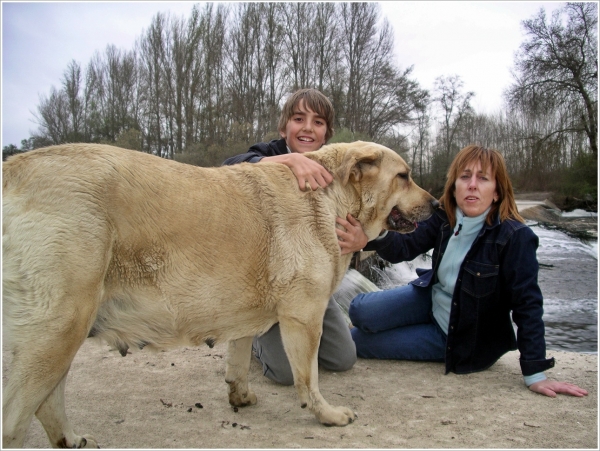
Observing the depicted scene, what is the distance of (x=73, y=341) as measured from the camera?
2.23m

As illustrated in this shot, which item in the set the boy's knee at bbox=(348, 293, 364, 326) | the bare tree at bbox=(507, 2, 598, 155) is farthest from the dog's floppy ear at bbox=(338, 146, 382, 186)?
the bare tree at bbox=(507, 2, 598, 155)

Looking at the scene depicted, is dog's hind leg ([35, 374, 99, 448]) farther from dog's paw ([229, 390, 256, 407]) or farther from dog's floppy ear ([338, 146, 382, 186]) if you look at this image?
dog's floppy ear ([338, 146, 382, 186])

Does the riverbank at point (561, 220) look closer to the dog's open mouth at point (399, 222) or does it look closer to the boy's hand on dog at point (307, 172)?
the dog's open mouth at point (399, 222)

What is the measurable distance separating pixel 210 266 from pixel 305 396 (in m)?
1.11

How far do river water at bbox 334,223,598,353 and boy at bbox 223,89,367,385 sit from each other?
2244 mm

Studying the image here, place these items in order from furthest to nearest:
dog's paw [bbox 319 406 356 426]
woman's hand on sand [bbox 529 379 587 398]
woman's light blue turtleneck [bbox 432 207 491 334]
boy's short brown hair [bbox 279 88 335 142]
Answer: boy's short brown hair [bbox 279 88 335 142] < woman's light blue turtleneck [bbox 432 207 491 334] < woman's hand on sand [bbox 529 379 587 398] < dog's paw [bbox 319 406 356 426]

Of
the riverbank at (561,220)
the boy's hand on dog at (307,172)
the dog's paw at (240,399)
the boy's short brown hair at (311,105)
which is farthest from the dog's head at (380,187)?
the riverbank at (561,220)

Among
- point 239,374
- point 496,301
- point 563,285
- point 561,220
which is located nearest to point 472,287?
point 496,301

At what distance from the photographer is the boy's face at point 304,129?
437 centimetres

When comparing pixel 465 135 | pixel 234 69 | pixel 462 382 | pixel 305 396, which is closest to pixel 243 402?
pixel 305 396

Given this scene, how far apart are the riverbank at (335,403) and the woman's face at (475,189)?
144 centimetres

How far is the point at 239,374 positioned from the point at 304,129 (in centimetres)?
229

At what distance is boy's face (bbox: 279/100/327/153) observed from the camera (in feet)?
14.3

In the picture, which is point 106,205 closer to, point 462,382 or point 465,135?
point 462,382
